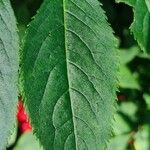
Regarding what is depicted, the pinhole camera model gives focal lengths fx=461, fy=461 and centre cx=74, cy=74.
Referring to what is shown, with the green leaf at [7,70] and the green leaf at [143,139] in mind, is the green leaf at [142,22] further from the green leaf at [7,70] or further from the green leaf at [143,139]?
the green leaf at [143,139]

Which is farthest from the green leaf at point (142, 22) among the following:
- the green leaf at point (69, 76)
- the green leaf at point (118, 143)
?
the green leaf at point (118, 143)

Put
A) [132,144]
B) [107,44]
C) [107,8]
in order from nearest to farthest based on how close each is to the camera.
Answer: [107,44]
[107,8]
[132,144]

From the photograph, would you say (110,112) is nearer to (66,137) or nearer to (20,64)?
(66,137)

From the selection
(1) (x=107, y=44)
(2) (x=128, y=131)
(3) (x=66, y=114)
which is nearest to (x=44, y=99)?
(3) (x=66, y=114)

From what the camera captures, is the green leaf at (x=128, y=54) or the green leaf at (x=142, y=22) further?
the green leaf at (x=128, y=54)

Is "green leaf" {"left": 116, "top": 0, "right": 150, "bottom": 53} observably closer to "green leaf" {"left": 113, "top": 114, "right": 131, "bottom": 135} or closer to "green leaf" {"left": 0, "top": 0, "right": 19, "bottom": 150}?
"green leaf" {"left": 0, "top": 0, "right": 19, "bottom": 150}

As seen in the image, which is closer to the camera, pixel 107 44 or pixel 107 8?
pixel 107 44

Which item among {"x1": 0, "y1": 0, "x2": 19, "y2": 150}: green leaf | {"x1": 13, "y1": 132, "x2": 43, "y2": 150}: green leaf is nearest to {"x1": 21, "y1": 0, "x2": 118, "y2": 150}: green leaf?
{"x1": 0, "y1": 0, "x2": 19, "y2": 150}: green leaf
